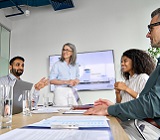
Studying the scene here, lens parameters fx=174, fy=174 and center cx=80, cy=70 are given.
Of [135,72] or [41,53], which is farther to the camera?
[41,53]

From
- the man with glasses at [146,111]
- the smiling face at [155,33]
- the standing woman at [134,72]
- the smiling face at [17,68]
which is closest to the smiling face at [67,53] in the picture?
the standing woman at [134,72]

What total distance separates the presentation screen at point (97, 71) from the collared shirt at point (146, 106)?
2460 mm

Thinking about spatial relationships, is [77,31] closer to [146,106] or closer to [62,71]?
[62,71]

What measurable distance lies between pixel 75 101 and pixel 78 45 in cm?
190

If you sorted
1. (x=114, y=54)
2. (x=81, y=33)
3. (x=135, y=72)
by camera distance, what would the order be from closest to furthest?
(x=135, y=72) < (x=114, y=54) < (x=81, y=33)

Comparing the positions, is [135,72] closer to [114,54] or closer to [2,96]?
[2,96]

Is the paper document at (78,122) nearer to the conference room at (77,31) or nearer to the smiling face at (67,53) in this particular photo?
the smiling face at (67,53)

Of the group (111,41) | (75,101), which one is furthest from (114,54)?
(75,101)

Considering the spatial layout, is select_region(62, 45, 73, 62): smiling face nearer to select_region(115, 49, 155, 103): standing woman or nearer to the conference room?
select_region(115, 49, 155, 103): standing woman

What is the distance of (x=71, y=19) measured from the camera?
372 cm

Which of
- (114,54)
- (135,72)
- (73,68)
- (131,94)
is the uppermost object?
(114,54)

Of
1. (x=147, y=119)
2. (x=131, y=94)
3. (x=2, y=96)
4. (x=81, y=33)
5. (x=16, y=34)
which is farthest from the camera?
(x=16, y=34)

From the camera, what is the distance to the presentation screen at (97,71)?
329cm

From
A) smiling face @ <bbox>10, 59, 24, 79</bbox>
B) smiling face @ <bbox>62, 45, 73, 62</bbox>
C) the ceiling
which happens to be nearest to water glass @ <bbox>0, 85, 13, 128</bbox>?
smiling face @ <bbox>62, 45, 73, 62</bbox>
